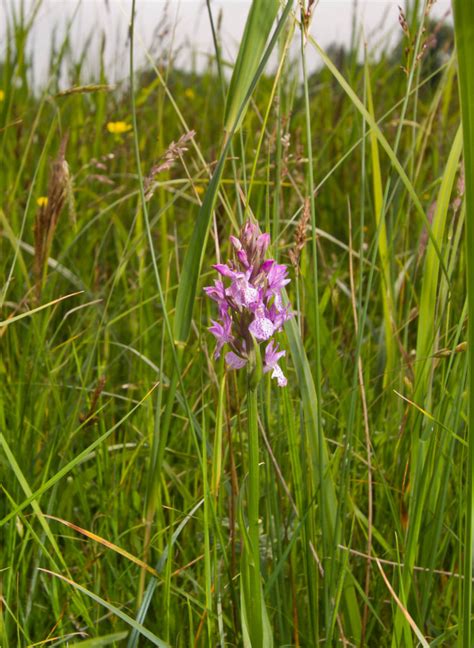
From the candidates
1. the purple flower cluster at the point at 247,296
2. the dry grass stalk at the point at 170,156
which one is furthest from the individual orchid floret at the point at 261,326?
the dry grass stalk at the point at 170,156

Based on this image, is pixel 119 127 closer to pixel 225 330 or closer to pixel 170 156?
pixel 170 156

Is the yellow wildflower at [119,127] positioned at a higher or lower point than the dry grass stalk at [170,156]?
higher

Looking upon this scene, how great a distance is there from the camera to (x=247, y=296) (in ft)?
2.56

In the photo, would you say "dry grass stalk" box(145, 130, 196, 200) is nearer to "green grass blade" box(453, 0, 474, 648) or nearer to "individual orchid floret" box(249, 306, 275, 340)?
"individual orchid floret" box(249, 306, 275, 340)

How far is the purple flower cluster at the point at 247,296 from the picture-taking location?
79 centimetres

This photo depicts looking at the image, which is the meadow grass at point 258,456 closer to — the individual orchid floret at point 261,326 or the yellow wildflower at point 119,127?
the individual orchid floret at point 261,326

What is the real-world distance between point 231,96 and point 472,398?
35 cm

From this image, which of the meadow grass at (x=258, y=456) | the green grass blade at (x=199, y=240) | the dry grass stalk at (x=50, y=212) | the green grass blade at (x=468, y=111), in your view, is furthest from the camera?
the dry grass stalk at (x=50, y=212)

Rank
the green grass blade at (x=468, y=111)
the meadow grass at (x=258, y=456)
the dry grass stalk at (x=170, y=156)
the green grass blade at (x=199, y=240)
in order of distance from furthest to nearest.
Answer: the dry grass stalk at (x=170, y=156) < the meadow grass at (x=258, y=456) < the green grass blade at (x=199, y=240) < the green grass blade at (x=468, y=111)

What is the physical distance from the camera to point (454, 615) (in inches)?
45.8

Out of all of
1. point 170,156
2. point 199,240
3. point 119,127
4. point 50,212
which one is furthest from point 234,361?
point 119,127

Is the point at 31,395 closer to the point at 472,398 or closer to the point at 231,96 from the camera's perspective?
the point at 231,96

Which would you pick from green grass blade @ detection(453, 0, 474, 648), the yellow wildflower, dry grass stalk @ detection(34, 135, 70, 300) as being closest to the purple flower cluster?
green grass blade @ detection(453, 0, 474, 648)

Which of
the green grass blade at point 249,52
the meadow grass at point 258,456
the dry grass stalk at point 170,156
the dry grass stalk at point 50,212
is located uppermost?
the green grass blade at point 249,52
